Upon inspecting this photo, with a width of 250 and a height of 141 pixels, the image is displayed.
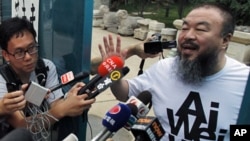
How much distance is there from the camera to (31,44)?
2252 millimetres

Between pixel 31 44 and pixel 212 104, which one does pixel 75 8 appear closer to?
pixel 31 44

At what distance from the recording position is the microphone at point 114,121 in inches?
51.3

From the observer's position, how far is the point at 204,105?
1.88 metres

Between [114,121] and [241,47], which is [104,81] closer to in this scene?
[114,121]

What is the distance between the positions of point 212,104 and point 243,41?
546cm

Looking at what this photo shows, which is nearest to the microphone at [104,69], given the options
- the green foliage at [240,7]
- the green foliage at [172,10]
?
the green foliage at [172,10]

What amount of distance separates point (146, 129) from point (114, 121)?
5.9 inches

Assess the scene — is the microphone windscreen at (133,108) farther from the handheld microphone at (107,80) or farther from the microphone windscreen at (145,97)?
the microphone windscreen at (145,97)

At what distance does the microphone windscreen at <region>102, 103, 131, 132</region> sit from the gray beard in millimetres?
611

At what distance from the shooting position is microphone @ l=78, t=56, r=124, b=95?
174 cm

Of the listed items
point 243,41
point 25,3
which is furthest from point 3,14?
point 243,41

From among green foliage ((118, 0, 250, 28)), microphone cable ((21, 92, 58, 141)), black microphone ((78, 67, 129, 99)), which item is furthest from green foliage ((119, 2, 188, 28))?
black microphone ((78, 67, 129, 99))

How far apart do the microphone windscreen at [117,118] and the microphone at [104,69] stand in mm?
383

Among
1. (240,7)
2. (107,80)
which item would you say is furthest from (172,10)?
(107,80)
